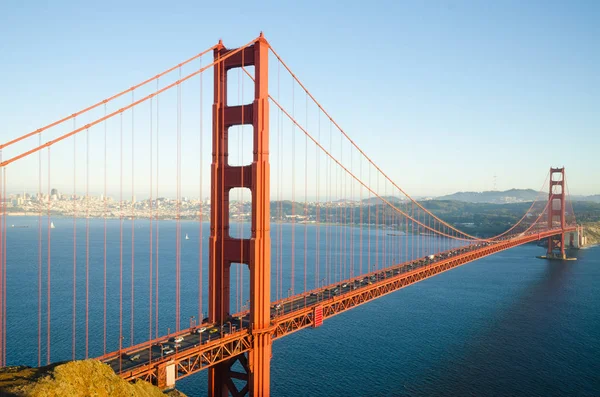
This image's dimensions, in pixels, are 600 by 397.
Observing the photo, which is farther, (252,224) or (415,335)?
(415,335)

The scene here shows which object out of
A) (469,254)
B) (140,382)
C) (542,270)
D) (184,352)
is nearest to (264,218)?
(184,352)

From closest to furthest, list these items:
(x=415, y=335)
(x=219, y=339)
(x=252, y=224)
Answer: (x=219, y=339) < (x=252, y=224) < (x=415, y=335)

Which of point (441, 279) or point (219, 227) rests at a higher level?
point (219, 227)

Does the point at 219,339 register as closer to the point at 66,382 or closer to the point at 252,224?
the point at 252,224

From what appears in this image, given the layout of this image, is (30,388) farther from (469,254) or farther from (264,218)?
(469,254)

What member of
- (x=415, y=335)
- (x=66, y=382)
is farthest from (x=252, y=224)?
(x=415, y=335)

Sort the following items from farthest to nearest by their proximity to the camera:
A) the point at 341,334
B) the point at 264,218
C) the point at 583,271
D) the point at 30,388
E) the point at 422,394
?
the point at 583,271
the point at 341,334
the point at 422,394
the point at 264,218
the point at 30,388

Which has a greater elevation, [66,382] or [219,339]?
[66,382]

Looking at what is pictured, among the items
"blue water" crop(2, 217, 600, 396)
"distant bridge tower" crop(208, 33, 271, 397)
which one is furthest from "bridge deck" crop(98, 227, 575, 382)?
"blue water" crop(2, 217, 600, 396)
